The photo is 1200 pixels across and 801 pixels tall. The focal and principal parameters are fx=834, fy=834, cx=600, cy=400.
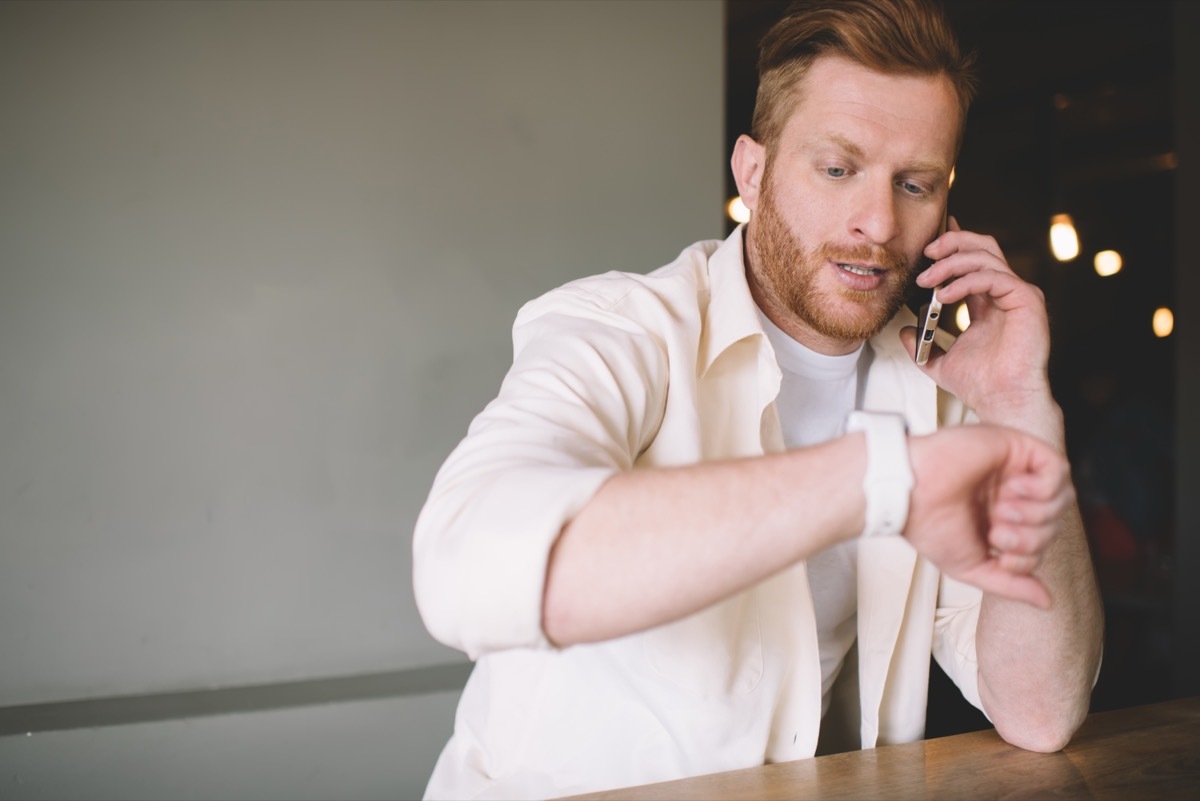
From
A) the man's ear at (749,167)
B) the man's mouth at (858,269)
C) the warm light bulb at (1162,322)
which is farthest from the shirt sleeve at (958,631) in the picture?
the warm light bulb at (1162,322)

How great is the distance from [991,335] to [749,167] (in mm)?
546

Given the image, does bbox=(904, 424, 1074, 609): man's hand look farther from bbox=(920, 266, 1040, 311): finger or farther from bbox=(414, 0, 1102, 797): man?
bbox=(920, 266, 1040, 311): finger

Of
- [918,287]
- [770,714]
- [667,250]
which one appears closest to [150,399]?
[667,250]

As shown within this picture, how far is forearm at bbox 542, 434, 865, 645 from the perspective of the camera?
0.71 meters

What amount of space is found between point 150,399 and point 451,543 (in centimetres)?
165

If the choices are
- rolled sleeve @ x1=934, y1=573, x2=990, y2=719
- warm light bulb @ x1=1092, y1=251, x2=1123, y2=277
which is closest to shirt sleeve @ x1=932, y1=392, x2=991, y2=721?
rolled sleeve @ x1=934, y1=573, x2=990, y2=719

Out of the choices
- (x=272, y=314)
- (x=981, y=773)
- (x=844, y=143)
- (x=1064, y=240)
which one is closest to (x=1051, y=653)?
(x=981, y=773)

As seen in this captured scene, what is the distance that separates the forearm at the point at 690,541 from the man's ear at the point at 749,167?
981 millimetres

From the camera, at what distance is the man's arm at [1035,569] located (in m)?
1.21

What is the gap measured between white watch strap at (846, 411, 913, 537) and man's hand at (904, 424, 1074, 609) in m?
0.01

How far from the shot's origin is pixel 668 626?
3.88 feet

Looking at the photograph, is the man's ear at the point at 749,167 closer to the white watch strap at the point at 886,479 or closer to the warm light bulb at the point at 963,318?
the warm light bulb at the point at 963,318

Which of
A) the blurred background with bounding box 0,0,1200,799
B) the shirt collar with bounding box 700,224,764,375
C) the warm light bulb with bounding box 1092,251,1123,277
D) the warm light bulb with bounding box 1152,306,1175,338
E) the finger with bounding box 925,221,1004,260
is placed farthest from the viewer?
the warm light bulb with bounding box 1092,251,1123,277

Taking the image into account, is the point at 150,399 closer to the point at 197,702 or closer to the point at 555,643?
the point at 197,702
